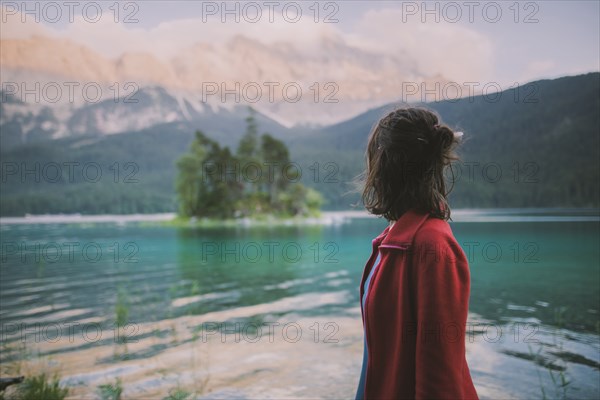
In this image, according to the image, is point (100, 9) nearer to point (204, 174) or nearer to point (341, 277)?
point (341, 277)

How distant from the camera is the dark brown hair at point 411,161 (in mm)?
1515

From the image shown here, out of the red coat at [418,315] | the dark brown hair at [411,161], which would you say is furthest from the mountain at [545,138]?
the red coat at [418,315]

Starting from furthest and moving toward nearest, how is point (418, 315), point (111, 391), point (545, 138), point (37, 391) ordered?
1. point (545, 138)
2. point (111, 391)
3. point (37, 391)
4. point (418, 315)

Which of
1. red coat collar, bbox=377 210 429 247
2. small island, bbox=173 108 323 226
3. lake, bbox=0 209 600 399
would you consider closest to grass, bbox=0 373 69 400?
lake, bbox=0 209 600 399

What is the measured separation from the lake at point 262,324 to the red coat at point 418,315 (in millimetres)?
4240

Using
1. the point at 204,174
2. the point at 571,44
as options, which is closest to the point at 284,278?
the point at 571,44

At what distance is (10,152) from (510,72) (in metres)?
15.7

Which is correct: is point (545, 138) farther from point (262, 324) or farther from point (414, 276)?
point (414, 276)

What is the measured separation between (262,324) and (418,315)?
797 cm

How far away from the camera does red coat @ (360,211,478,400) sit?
132 cm

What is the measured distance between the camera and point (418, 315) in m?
1.35

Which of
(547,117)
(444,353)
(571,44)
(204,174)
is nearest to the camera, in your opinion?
(444,353)

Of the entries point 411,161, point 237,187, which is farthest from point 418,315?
point 237,187

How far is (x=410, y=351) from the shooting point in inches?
57.4
